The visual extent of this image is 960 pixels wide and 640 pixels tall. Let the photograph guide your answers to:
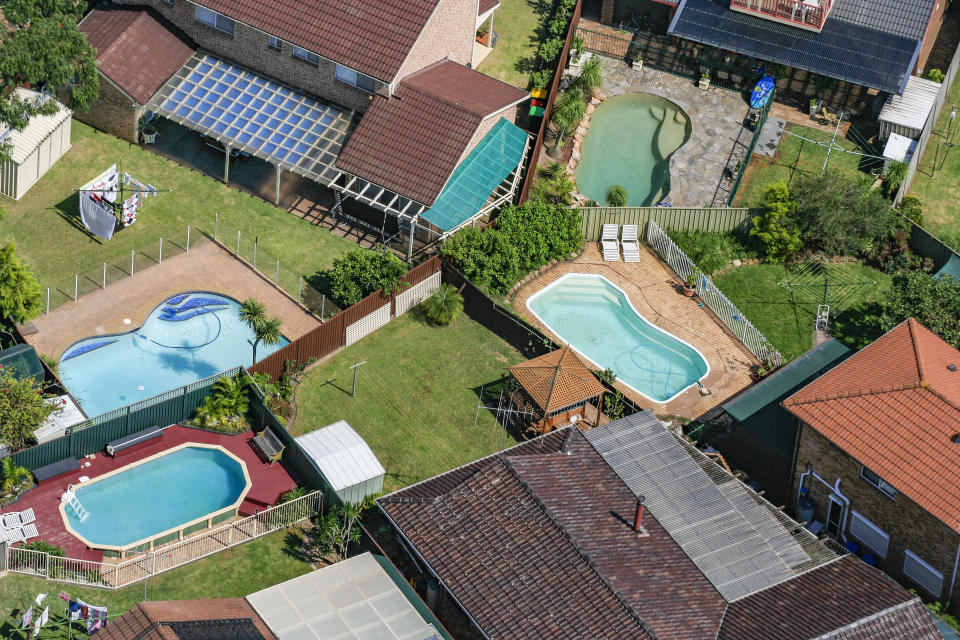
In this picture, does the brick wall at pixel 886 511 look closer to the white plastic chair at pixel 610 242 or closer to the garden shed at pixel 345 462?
the white plastic chair at pixel 610 242

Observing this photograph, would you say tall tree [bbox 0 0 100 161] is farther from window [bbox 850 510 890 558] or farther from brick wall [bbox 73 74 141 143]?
window [bbox 850 510 890 558]

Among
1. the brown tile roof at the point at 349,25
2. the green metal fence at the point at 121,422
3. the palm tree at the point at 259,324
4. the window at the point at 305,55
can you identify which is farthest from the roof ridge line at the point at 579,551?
the window at the point at 305,55

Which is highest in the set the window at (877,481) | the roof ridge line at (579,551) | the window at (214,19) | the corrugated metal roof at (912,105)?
the corrugated metal roof at (912,105)

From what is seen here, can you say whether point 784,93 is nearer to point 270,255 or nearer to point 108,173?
point 270,255

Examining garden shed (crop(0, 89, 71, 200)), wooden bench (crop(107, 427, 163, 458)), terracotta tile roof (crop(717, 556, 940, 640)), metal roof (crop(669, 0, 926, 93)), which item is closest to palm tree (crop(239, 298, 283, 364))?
wooden bench (crop(107, 427, 163, 458))

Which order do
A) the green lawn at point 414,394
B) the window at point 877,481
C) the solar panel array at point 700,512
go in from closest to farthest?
the solar panel array at point 700,512
the window at point 877,481
the green lawn at point 414,394

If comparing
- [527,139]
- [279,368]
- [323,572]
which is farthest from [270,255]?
[323,572]

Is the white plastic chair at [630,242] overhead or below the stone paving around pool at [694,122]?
below
